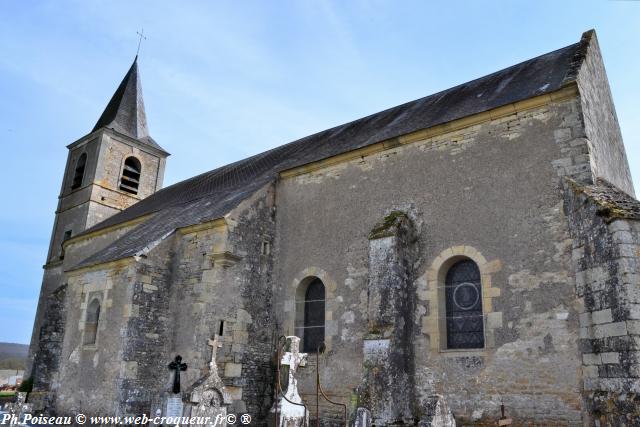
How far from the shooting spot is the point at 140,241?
1232cm

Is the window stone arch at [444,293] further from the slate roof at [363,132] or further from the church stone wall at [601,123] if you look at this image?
the slate roof at [363,132]

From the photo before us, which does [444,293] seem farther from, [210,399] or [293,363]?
[210,399]

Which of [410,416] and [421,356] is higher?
[421,356]

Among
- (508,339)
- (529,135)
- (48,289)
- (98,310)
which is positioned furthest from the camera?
(48,289)

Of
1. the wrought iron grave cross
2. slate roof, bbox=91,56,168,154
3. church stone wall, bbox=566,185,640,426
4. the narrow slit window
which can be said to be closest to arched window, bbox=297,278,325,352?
the narrow slit window

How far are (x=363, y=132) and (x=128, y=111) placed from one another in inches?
580

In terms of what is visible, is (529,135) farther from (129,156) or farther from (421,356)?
(129,156)

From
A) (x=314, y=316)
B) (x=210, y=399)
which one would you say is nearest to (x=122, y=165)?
(x=314, y=316)

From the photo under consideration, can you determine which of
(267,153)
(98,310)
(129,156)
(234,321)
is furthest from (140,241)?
(129,156)

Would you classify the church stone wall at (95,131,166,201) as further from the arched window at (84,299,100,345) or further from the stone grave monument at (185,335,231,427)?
the stone grave monument at (185,335,231,427)

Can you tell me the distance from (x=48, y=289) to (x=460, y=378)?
17.1 meters

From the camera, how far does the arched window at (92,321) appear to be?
1180cm

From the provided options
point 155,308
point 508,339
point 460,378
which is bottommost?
point 460,378

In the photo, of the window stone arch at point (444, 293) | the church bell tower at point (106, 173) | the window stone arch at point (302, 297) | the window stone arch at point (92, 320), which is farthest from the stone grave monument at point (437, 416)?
the church bell tower at point (106, 173)
